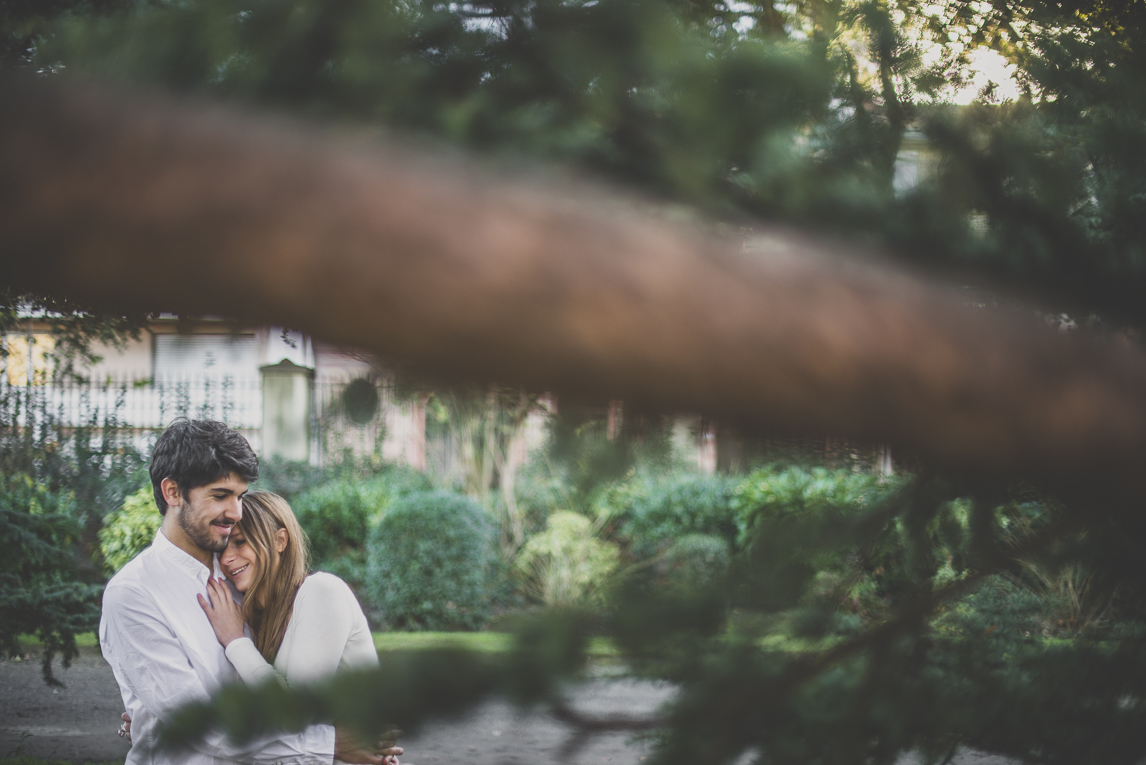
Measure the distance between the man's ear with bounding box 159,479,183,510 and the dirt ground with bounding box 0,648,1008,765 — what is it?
9.69ft

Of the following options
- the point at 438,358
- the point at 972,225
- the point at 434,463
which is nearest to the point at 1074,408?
the point at 438,358

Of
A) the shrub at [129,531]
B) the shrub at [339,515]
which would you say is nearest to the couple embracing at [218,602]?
the shrub at [129,531]

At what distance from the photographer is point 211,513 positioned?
2803 millimetres

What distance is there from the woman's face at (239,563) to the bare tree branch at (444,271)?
2398mm

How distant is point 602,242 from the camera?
0.64 m

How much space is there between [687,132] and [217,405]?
9.88 m

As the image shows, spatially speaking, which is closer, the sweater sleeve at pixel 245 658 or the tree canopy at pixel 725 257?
the tree canopy at pixel 725 257

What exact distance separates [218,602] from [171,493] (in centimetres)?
43

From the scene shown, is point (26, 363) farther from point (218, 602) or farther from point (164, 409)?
point (218, 602)

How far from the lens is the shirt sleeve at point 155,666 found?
2.36 metres

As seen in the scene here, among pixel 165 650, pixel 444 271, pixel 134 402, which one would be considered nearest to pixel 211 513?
pixel 165 650

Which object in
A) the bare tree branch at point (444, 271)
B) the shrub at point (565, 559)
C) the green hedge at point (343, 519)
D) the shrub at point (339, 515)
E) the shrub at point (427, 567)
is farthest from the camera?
the shrub at point (339, 515)

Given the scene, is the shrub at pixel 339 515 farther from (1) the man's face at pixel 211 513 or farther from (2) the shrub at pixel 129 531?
(1) the man's face at pixel 211 513

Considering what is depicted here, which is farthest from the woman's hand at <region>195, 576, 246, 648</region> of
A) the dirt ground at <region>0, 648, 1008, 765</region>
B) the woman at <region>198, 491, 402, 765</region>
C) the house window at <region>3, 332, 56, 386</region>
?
the house window at <region>3, 332, 56, 386</region>
